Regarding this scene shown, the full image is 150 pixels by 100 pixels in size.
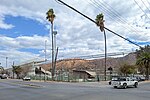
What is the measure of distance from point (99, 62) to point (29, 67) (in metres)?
76.9

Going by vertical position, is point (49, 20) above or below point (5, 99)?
above

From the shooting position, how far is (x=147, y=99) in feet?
67.1

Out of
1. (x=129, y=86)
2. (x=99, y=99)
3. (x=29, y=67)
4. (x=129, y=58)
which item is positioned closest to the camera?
(x=99, y=99)

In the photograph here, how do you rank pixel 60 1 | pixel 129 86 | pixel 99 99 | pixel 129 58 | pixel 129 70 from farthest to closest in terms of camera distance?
pixel 129 58, pixel 129 70, pixel 129 86, pixel 99 99, pixel 60 1

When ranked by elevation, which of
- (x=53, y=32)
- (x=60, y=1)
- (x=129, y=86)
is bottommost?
(x=129, y=86)

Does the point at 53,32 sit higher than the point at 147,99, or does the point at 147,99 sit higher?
the point at 53,32

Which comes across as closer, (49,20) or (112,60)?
(49,20)

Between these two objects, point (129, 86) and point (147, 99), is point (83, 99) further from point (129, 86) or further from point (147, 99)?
point (129, 86)

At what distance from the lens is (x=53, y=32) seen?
2872 inches

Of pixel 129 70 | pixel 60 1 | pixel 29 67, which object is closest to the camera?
pixel 60 1

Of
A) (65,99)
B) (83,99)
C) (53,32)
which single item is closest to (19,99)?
→ (65,99)

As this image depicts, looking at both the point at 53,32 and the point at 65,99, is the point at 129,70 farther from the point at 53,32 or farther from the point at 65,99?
the point at 65,99

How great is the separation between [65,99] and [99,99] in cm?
240

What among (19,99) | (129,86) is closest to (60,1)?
(19,99)
